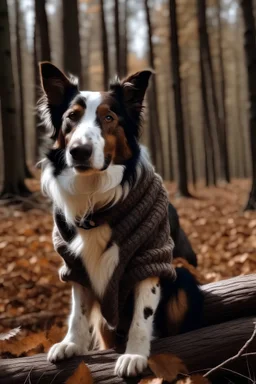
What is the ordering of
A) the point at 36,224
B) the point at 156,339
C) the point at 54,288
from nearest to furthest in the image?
the point at 156,339 < the point at 54,288 < the point at 36,224

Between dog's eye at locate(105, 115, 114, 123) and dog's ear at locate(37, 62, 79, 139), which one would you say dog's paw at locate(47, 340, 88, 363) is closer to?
dog's ear at locate(37, 62, 79, 139)

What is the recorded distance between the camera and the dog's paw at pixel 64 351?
328cm

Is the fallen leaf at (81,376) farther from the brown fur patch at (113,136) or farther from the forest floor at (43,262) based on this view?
the brown fur patch at (113,136)

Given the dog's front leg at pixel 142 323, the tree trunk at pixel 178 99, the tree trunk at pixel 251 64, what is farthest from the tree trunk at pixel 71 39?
the dog's front leg at pixel 142 323

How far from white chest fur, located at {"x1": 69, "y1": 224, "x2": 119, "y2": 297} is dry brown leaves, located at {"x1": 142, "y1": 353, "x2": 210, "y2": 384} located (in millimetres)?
569

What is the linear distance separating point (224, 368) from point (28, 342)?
142cm

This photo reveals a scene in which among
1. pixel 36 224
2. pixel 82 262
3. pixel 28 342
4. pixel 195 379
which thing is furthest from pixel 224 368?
pixel 36 224

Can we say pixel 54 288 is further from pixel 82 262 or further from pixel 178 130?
pixel 178 130

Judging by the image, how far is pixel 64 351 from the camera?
3.31 m

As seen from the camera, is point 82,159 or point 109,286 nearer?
point 82,159

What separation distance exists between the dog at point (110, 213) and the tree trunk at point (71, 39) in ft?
23.1

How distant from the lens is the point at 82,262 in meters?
Answer: 3.39

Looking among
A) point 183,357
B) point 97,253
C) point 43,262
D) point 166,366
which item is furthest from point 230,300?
point 43,262

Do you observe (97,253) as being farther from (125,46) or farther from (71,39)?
(125,46)
